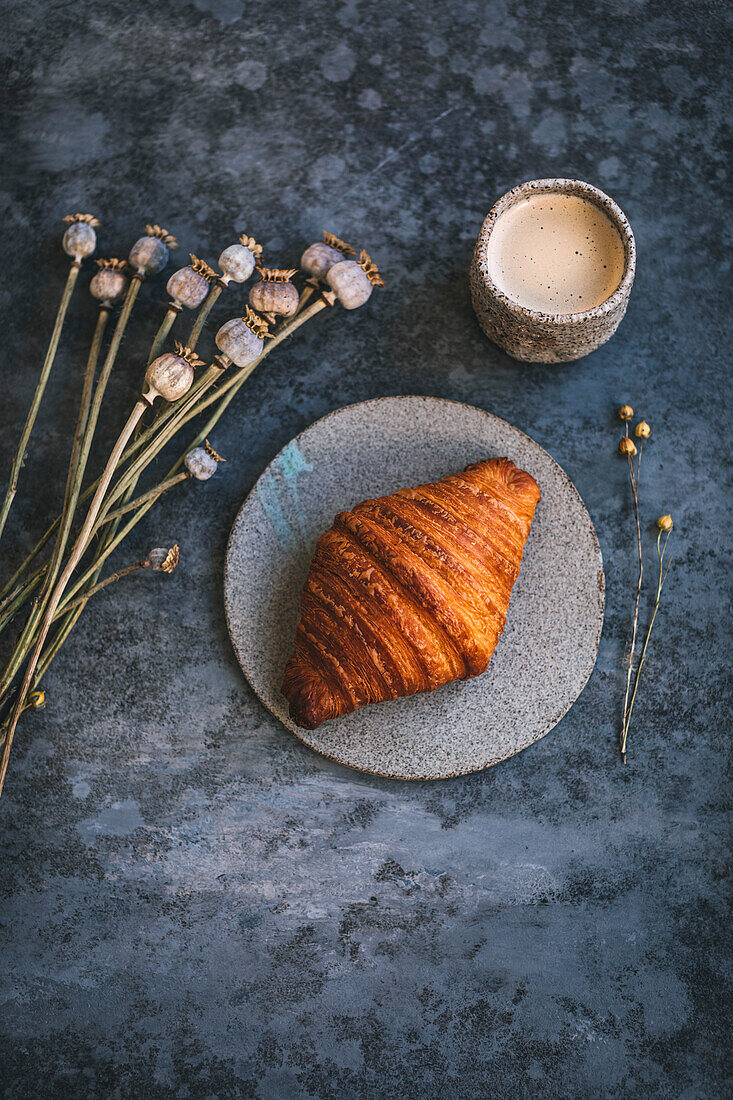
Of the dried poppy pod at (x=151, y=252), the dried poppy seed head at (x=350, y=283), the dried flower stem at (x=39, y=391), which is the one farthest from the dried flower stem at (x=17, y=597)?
the dried poppy seed head at (x=350, y=283)

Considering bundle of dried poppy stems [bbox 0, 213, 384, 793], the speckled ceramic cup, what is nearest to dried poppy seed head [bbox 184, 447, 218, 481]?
bundle of dried poppy stems [bbox 0, 213, 384, 793]

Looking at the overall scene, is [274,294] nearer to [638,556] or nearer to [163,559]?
[163,559]

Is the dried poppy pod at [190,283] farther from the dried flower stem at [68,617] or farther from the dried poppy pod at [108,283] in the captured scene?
the dried flower stem at [68,617]

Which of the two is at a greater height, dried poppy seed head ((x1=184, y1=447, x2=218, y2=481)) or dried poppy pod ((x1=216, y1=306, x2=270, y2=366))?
dried poppy pod ((x1=216, y1=306, x2=270, y2=366))

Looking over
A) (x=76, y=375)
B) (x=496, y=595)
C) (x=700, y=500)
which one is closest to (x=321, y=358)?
(x=76, y=375)

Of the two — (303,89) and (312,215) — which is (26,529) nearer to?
(312,215)

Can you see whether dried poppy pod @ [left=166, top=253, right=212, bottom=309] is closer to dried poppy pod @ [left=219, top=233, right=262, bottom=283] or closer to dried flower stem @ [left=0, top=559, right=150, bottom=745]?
dried poppy pod @ [left=219, top=233, right=262, bottom=283]
